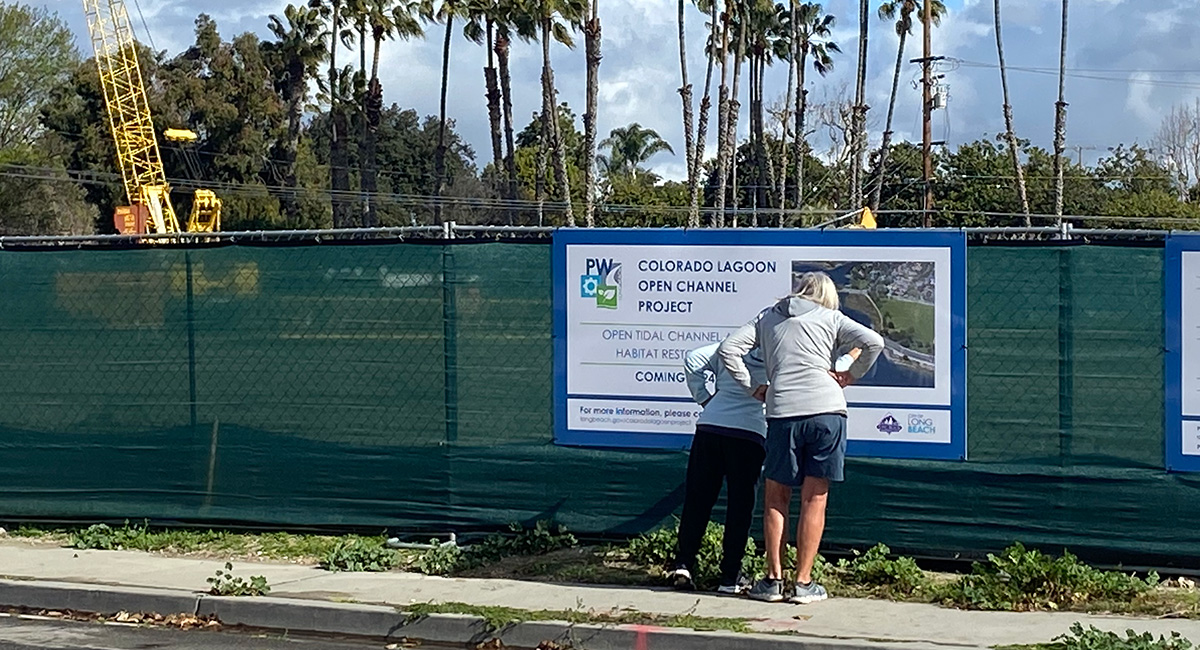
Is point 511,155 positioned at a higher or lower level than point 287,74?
lower

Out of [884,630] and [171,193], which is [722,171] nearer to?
[171,193]

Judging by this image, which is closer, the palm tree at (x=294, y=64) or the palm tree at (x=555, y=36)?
the palm tree at (x=555, y=36)

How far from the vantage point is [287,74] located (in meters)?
69.4

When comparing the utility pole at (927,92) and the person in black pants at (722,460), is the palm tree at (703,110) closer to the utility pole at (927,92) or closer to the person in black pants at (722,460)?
the utility pole at (927,92)

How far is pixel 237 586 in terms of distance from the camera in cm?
807

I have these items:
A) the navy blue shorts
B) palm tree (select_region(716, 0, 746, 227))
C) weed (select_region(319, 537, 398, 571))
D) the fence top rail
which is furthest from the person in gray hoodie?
palm tree (select_region(716, 0, 746, 227))

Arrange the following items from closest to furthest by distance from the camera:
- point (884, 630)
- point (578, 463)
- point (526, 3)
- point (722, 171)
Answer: point (884, 630) < point (578, 463) < point (526, 3) < point (722, 171)

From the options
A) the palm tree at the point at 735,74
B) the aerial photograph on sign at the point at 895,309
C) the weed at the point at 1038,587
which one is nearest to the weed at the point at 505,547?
the aerial photograph on sign at the point at 895,309

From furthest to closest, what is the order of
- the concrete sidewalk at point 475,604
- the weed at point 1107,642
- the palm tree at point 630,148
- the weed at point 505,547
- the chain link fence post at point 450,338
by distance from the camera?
the palm tree at point 630,148, the chain link fence post at point 450,338, the weed at point 505,547, the concrete sidewalk at point 475,604, the weed at point 1107,642

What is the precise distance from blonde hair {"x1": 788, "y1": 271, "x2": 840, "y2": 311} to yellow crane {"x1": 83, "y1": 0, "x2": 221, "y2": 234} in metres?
53.3

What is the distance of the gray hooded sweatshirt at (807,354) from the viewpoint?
745 centimetres

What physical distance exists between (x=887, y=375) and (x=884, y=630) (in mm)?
1798

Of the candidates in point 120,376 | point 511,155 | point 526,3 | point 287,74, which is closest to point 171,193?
point 287,74

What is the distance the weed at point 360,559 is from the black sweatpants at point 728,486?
192 centimetres
